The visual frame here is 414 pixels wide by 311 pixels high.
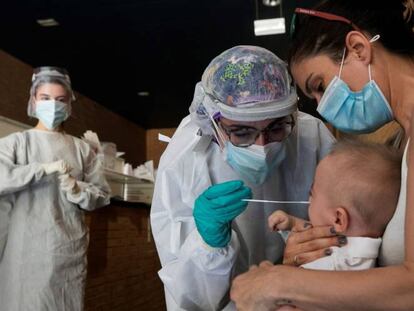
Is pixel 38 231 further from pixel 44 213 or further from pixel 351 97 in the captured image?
pixel 351 97

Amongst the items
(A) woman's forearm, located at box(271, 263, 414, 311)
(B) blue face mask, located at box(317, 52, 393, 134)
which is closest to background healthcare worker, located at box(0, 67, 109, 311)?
(B) blue face mask, located at box(317, 52, 393, 134)

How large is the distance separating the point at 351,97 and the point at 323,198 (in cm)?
23

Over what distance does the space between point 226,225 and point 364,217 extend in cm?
32

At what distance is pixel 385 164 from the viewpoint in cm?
93

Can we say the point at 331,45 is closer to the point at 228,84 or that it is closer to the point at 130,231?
the point at 228,84

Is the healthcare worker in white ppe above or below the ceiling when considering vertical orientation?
below

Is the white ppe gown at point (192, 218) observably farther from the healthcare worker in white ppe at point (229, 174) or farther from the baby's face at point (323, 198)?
the baby's face at point (323, 198)

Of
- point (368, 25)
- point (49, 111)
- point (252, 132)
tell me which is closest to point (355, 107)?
point (368, 25)

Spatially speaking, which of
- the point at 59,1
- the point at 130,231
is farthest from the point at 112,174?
the point at 59,1

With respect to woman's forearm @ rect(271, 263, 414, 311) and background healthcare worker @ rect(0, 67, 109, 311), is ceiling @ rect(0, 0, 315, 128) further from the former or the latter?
woman's forearm @ rect(271, 263, 414, 311)

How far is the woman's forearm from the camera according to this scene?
2.29ft

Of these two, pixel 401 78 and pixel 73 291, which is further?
pixel 73 291

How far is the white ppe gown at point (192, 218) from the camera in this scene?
1152 millimetres

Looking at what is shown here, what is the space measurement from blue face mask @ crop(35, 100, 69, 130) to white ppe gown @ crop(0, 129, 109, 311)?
7cm
